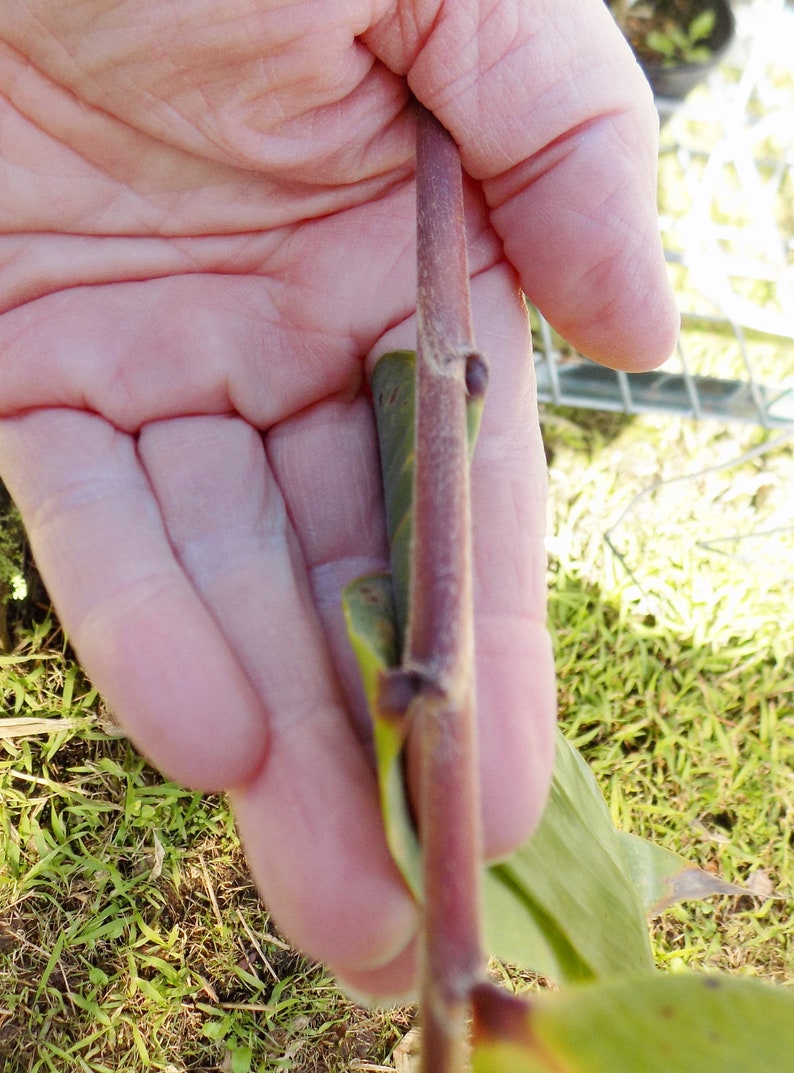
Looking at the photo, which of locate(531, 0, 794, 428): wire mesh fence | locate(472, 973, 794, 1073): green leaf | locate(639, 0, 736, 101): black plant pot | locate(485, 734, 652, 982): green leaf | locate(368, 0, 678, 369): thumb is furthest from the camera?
locate(639, 0, 736, 101): black plant pot

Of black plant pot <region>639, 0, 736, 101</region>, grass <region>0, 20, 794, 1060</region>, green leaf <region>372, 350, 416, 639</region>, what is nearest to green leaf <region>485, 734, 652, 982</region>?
green leaf <region>372, 350, 416, 639</region>

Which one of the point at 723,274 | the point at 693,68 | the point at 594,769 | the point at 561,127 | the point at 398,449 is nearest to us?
the point at 398,449

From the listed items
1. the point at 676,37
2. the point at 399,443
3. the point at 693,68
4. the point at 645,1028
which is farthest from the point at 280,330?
the point at 676,37

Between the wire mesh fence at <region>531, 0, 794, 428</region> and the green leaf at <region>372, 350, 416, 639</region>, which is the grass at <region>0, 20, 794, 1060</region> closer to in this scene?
the wire mesh fence at <region>531, 0, 794, 428</region>

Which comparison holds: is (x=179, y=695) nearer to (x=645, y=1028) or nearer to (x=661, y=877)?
(x=645, y=1028)

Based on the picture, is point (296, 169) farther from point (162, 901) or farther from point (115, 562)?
point (162, 901)

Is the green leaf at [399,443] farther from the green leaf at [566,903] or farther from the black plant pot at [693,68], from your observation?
the black plant pot at [693,68]

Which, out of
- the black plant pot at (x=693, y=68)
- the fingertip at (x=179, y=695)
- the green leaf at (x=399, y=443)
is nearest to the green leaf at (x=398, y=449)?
the green leaf at (x=399, y=443)
